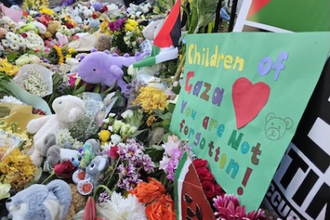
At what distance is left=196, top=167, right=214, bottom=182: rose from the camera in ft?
2.07

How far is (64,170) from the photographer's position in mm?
857

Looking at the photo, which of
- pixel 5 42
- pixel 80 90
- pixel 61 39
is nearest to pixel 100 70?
pixel 80 90

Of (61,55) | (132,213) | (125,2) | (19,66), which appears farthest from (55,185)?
(125,2)

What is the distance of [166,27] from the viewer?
48.0 inches

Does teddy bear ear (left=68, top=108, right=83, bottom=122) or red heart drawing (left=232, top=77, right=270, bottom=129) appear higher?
red heart drawing (left=232, top=77, right=270, bottom=129)

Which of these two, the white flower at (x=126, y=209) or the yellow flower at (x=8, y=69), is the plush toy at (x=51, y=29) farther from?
the white flower at (x=126, y=209)

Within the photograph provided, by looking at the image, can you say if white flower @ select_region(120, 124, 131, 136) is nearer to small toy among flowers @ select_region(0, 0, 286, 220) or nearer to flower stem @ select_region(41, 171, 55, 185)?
small toy among flowers @ select_region(0, 0, 286, 220)

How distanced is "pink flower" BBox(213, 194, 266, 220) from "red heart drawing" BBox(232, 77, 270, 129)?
131 mm

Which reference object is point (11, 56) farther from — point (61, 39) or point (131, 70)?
point (131, 70)

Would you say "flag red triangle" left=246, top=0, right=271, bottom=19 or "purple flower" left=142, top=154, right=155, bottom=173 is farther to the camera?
"purple flower" left=142, top=154, right=155, bottom=173

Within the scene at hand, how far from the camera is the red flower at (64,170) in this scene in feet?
2.81

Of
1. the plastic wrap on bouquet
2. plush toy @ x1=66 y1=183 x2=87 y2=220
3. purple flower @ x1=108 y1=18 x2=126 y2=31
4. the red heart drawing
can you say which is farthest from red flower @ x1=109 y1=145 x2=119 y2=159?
purple flower @ x1=108 y1=18 x2=126 y2=31

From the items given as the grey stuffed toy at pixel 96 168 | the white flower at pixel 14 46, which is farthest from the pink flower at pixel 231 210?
the white flower at pixel 14 46

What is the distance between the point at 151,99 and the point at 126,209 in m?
0.41
